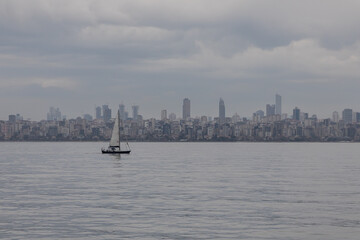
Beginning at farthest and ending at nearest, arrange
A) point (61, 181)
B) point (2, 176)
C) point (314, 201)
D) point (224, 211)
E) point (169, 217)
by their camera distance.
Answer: point (2, 176) → point (61, 181) → point (314, 201) → point (224, 211) → point (169, 217)

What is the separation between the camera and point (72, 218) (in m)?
50.4

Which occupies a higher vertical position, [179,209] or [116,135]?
[116,135]

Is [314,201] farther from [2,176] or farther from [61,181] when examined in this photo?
[2,176]

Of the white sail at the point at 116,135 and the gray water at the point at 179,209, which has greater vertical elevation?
the white sail at the point at 116,135

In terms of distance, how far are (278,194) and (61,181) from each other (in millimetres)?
31304

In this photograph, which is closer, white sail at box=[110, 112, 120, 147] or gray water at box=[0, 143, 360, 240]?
gray water at box=[0, 143, 360, 240]

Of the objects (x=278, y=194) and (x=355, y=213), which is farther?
(x=278, y=194)

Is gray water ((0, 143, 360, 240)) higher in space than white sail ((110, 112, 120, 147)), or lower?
lower

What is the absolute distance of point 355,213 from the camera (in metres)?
53.4

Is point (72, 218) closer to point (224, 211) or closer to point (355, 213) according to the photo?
point (224, 211)

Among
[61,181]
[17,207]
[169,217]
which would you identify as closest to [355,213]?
[169,217]

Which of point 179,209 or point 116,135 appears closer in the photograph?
point 179,209

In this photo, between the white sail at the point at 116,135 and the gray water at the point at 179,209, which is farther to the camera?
the white sail at the point at 116,135

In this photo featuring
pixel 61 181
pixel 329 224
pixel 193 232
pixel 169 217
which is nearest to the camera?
pixel 193 232
